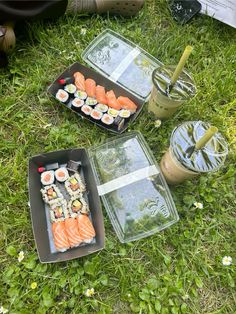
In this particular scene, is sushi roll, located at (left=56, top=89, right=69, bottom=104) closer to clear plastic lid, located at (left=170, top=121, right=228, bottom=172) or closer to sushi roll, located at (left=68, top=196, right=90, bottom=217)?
sushi roll, located at (left=68, top=196, right=90, bottom=217)

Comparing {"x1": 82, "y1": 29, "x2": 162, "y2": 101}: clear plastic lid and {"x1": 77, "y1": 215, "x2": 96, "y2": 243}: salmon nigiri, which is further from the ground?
{"x1": 82, "y1": 29, "x2": 162, "y2": 101}: clear plastic lid

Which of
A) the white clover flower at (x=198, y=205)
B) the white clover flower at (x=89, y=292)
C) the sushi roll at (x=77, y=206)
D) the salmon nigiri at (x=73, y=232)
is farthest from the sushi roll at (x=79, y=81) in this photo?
the white clover flower at (x=89, y=292)

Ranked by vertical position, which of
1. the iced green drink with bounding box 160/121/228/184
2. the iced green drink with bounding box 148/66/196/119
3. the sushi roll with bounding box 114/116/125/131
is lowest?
the sushi roll with bounding box 114/116/125/131

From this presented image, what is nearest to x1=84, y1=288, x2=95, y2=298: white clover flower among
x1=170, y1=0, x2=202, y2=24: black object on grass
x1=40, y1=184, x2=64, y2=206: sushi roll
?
x1=40, y1=184, x2=64, y2=206: sushi roll

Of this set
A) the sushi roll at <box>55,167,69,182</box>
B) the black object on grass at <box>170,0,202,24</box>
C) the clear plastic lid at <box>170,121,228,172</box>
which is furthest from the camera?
the black object on grass at <box>170,0,202,24</box>

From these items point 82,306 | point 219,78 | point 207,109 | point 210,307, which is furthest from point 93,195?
point 219,78

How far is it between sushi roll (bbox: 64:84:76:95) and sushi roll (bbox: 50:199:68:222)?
58 cm

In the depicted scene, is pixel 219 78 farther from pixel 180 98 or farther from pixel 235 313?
pixel 235 313

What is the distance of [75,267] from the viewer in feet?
4.88

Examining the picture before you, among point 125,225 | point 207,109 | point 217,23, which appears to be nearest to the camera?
point 125,225

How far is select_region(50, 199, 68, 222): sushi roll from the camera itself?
156 cm

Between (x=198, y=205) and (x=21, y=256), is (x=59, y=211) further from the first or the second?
(x=198, y=205)

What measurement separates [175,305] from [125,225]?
40 centimetres

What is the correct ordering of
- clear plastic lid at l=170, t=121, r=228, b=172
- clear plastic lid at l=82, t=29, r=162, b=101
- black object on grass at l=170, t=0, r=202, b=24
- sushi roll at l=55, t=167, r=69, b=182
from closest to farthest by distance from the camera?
clear plastic lid at l=170, t=121, r=228, b=172, sushi roll at l=55, t=167, r=69, b=182, clear plastic lid at l=82, t=29, r=162, b=101, black object on grass at l=170, t=0, r=202, b=24
